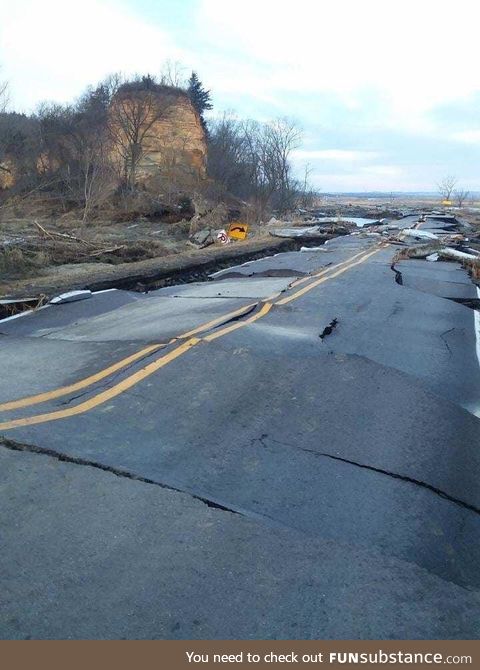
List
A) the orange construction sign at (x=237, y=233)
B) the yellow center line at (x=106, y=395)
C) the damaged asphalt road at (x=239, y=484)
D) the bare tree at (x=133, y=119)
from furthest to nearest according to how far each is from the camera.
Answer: the bare tree at (x=133, y=119)
the orange construction sign at (x=237, y=233)
the yellow center line at (x=106, y=395)
the damaged asphalt road at (x=239, y=484)

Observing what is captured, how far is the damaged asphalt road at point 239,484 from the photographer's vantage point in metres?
2.71

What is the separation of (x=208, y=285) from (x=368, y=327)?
514cm

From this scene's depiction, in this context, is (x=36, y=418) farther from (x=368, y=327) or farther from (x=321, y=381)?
(x=368, y=327)

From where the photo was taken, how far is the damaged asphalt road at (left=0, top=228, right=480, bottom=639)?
2.71 metres

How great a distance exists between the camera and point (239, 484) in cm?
382

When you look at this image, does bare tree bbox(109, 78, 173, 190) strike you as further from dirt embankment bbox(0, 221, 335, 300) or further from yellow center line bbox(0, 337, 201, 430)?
yellow center line bbox(0, 337, 201, 430)

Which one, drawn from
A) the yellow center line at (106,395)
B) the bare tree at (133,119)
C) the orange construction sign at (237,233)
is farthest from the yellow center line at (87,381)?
the bare tree at (133,119)

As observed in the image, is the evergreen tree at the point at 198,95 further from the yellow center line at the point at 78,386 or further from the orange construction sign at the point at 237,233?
the yellow center line at the point at 78,386

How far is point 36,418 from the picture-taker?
15.0 ft

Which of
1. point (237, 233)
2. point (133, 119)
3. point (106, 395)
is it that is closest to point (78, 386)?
point (106, 395)

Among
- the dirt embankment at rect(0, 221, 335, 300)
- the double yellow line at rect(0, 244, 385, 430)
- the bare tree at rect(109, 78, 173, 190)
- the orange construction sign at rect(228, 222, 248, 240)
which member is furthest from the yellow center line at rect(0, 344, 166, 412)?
the bare tree at rect(109, 78, 173, 190)

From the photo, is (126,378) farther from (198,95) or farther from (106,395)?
(198,95)

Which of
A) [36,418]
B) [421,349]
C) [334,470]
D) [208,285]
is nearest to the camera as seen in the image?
[334,470]

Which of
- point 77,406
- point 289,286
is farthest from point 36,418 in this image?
point 289,286
